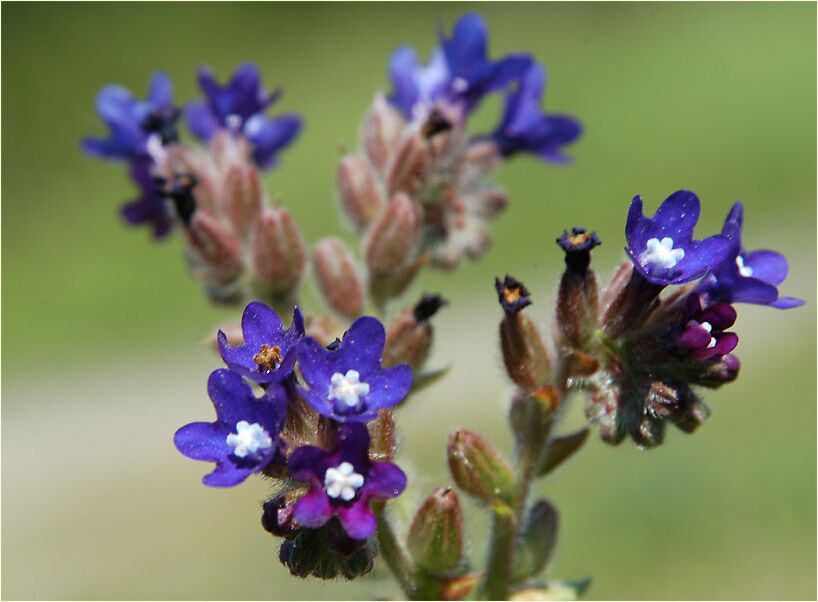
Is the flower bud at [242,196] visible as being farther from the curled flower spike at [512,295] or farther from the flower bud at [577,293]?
the flower bud at [577,293]

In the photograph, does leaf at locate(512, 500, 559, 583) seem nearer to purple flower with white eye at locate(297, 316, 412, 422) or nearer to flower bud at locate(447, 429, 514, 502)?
flower bud at locate(447, 429, 514, 502)

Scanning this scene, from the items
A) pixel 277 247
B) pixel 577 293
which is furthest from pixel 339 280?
pixel 577 293

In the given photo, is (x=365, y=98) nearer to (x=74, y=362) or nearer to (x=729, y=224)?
(x=74, y=362)

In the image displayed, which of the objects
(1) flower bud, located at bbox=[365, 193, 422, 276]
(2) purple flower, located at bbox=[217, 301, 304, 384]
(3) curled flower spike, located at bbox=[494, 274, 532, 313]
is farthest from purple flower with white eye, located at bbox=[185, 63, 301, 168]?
(2) purple flower, located at bbox=[217, 301, 304, 384]

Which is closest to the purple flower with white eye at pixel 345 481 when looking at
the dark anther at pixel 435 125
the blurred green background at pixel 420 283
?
the dark anther at pixel 435 125

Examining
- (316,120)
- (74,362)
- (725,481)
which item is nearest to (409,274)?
(725,481)

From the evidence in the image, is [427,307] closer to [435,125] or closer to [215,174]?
[435,125]

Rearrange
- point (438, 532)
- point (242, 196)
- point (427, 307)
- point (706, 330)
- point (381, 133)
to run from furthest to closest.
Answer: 1. point (381, 133)
2. point (242, 196)
3. point (427, 307)
4. point (438, 532)
5. point (706, 330)
